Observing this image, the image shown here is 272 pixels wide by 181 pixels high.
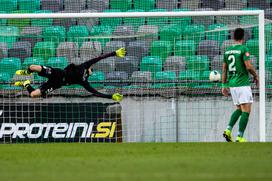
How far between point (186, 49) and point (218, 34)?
2.31 ft

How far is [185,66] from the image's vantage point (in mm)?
16594

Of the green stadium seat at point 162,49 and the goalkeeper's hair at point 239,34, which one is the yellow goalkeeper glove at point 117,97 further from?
the goalkeeper's hair at point 239,34

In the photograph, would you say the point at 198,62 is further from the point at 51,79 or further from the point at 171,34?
the point at 51,79

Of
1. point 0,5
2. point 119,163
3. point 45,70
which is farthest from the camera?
point 0,5

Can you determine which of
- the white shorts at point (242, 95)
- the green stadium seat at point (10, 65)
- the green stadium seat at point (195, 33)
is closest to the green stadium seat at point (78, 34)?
the green stadium seat at point (10, 65)

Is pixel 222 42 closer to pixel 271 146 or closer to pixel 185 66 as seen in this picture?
pixel 185 66

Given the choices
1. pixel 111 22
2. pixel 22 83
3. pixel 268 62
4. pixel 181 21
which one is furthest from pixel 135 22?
pixel 268 62

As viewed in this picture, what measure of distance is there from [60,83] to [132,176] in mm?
8645

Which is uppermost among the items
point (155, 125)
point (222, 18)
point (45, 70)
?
point (222, 18)

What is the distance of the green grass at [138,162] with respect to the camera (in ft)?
25.6

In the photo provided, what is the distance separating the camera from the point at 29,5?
20.4m

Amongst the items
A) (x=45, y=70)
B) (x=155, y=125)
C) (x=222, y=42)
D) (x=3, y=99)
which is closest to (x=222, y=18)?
(x=222, y=42)

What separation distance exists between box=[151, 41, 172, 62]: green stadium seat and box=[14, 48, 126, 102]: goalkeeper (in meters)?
1.21

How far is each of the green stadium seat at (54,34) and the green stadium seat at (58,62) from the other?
0.42 metres
